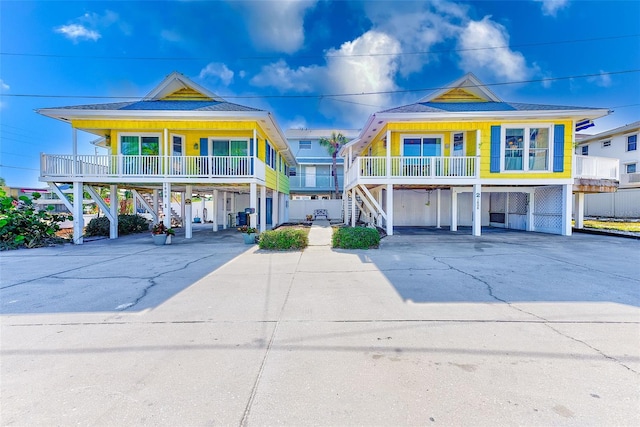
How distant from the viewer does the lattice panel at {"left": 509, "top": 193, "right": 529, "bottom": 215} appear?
1595 cm

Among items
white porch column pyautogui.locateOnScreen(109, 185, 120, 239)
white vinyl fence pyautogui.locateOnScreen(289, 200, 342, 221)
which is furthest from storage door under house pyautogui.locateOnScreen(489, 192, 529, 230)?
white porch column pyautogui.locateOnScreen(109, 185, 120, 239)

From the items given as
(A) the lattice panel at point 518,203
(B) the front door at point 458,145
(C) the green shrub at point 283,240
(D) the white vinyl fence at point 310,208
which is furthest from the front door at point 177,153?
(A) the lattice panel at point 518,203

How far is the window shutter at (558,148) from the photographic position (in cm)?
1290

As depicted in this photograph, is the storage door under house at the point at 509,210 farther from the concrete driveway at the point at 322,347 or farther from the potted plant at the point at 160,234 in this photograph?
the potted plant at the point at 160,234

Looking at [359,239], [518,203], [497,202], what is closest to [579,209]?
[518,203]

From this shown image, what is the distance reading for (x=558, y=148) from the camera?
42.6 ft

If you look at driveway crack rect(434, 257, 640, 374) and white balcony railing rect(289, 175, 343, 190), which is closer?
driveway crack rect(434, 257, 640, 374)

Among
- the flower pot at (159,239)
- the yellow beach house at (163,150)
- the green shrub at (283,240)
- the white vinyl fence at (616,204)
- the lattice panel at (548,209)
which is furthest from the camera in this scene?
the white vinyl fence at (616,204)

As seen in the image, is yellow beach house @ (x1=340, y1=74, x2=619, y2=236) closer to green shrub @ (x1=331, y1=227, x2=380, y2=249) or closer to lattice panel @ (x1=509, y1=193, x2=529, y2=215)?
lattice panel @ (x1=509, y1=193, x2=529, y2=215)

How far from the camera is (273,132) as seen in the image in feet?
50.0

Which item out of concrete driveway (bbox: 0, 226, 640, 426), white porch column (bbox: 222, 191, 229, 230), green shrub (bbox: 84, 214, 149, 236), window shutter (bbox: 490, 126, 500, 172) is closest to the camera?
concrete driveway (bbox: 0, 226, 640, 426)

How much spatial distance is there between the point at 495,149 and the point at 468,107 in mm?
3036

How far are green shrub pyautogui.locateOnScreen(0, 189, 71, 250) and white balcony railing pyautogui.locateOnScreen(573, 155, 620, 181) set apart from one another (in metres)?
23.5

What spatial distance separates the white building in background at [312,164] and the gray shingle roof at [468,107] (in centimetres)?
1423
